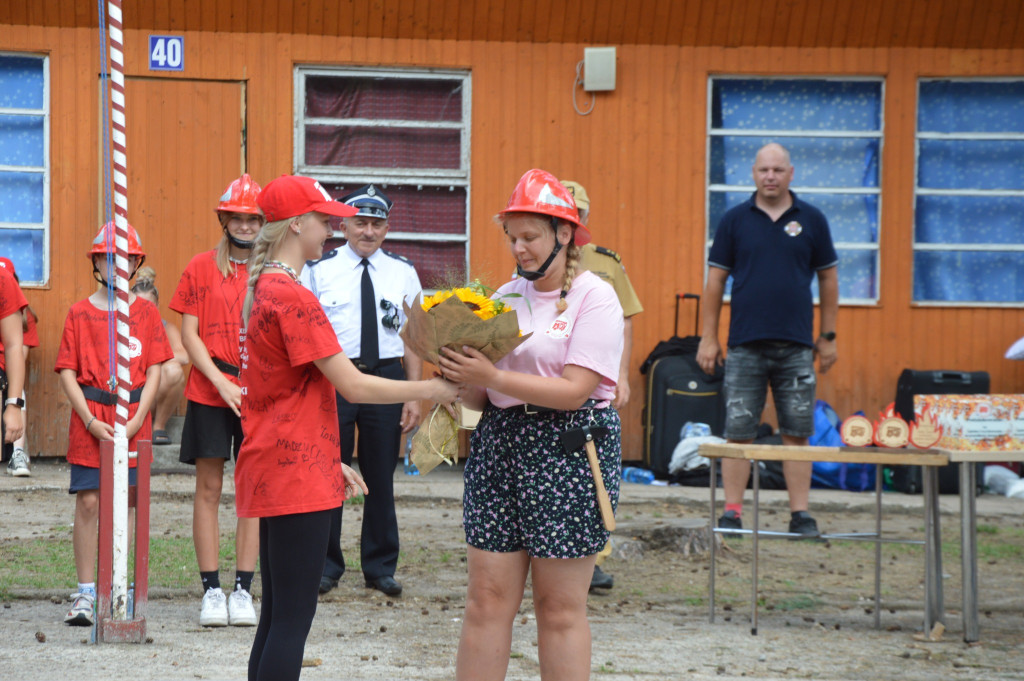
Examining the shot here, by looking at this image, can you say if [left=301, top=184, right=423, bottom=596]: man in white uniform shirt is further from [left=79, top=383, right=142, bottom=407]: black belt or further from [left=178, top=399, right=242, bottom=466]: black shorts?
[left=79, top=383, right=142, bottom=407]: black belt

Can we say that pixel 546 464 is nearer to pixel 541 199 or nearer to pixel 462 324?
pixel 462 324

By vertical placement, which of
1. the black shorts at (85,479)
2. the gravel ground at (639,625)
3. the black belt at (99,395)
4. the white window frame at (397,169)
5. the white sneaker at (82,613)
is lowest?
the gravel ground at (639,625)

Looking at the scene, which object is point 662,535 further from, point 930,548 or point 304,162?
point 304,162

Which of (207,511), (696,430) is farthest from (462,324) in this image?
(696,430)

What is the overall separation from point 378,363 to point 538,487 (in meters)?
Result: 2.61

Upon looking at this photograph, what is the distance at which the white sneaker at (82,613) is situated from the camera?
17.3ft

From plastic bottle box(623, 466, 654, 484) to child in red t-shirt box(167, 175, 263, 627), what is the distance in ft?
16.6

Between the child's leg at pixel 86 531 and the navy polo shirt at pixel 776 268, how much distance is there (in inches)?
150

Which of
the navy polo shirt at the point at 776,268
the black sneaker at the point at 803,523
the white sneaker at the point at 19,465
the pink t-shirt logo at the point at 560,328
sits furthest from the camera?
the white sneaker at the point at 19,465

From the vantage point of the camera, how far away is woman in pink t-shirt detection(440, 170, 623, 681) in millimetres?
3684

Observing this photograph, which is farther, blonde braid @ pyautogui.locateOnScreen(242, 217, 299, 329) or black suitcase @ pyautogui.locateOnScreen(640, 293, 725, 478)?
black suitcase @ pyautogui.locateOnScreen(640, 293, 725, 478)

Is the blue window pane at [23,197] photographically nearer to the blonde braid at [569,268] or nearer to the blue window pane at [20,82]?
the blue window pane at [20,82]

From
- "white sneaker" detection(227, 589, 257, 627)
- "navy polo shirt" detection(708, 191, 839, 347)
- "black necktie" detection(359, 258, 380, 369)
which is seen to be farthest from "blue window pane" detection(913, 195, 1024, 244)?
"white sneaker" detection(227, 589, 257, 627)

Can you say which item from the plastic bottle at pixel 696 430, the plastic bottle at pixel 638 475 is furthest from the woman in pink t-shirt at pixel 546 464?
the plastic bottle at pixel 638 475
